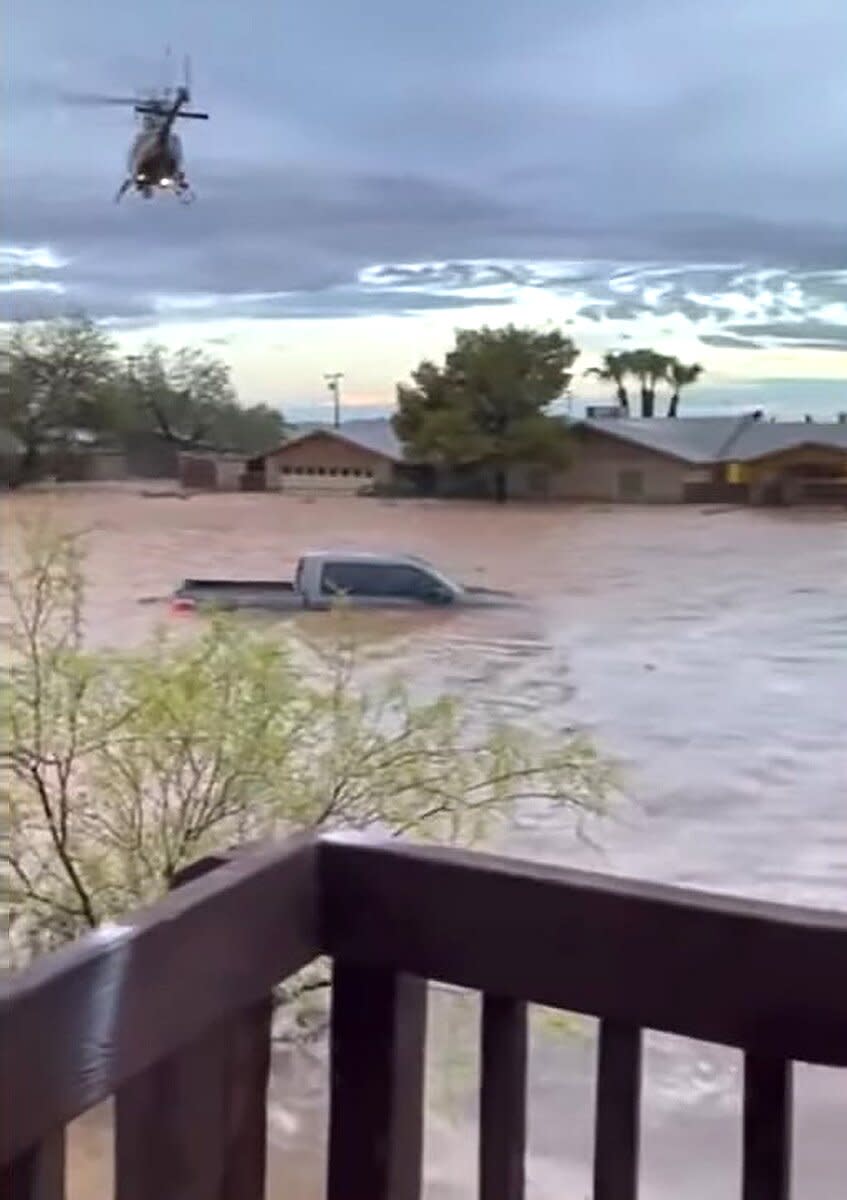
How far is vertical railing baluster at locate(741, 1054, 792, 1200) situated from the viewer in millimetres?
959

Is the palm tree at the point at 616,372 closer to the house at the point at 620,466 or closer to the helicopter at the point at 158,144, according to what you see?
the house at the point at 620,466

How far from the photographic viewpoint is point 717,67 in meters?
1.54

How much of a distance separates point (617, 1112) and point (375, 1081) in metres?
0.16

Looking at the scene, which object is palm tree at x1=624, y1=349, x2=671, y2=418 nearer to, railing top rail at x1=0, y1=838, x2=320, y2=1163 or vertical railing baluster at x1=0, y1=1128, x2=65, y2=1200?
railing top rail at x1=0, y1=838, x2=320, y2=1163

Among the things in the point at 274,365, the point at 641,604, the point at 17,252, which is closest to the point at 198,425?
the point at 274,365

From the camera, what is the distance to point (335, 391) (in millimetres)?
1621

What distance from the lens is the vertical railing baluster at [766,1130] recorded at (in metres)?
0.96

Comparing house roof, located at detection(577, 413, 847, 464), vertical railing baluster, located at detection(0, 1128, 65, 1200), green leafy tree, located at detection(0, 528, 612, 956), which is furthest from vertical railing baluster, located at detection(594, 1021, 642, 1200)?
house roof, located at detection(577, 413, 847, 464)

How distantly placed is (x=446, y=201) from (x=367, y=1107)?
94 cm

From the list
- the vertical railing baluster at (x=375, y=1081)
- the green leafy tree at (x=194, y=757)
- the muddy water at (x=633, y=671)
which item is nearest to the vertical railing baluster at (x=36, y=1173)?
the vertical railing baluster at (x=375, y=1081)

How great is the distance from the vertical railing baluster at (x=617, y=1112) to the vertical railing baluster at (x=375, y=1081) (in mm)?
126

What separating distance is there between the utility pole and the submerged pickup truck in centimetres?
14

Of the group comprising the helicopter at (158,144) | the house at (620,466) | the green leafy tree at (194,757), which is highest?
the helicopter at (158,144)

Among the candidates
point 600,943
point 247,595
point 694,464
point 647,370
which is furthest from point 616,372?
point 600,943
